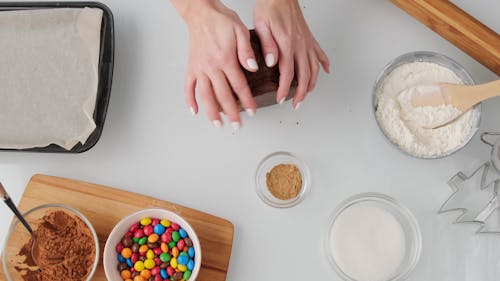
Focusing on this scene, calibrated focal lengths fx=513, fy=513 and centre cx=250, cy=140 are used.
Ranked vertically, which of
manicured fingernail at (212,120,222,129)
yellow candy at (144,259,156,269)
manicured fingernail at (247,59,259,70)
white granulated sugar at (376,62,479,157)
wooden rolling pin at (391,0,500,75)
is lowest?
yellow candy at (144,259,156,269)

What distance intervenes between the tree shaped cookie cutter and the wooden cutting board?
0.40m

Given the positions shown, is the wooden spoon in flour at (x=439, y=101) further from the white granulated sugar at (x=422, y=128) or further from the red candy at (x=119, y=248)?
the red candy at (x=119, y=248)

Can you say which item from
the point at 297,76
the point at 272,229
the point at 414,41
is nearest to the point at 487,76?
the point at 414,41

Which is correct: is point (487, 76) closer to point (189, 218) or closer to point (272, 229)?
point (272, 229)

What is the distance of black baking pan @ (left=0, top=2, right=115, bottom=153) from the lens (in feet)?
3.00

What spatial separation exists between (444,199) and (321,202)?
222 mm

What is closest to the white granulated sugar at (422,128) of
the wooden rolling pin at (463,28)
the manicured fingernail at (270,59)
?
the wooden rolling pin at (463,28)

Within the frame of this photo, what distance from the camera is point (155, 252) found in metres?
0.88

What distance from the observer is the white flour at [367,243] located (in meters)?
0.89

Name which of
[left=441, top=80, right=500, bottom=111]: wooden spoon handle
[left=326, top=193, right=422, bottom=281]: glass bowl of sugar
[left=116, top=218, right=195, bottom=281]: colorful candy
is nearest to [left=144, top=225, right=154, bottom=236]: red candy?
[left=116, top=218, right=195, bottom=281]: colorful candy

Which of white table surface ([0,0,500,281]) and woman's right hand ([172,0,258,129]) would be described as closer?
woman's right hand ([172,0,258,129])

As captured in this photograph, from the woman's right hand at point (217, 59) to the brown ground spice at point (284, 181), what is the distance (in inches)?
4.9

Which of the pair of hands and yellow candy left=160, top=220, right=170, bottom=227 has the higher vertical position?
the pair of hands

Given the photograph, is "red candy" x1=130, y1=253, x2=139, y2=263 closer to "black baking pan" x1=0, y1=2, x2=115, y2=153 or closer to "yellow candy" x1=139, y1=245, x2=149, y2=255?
"yellow candy" x1=139, y1=245, x2=149, y2=255
